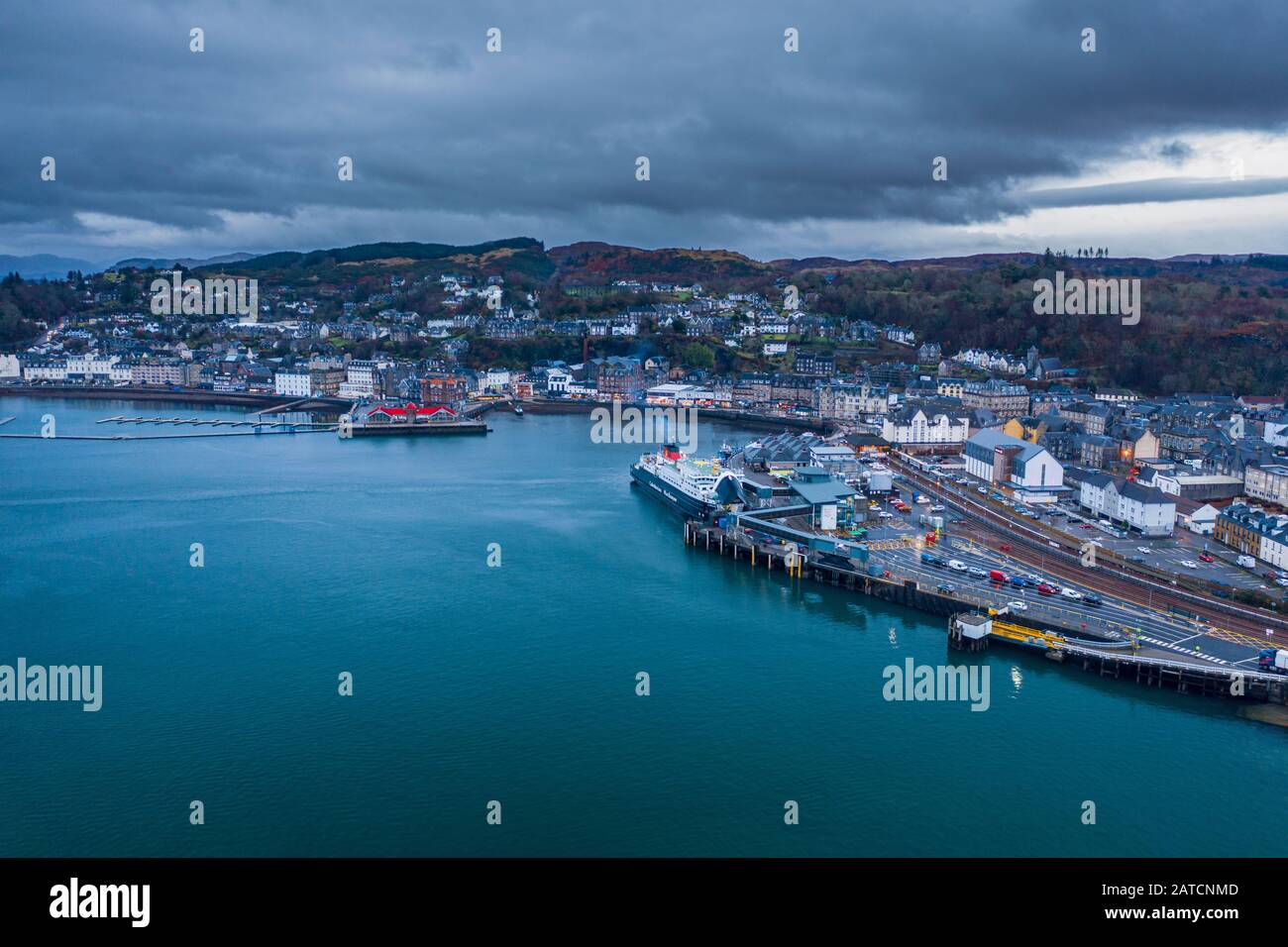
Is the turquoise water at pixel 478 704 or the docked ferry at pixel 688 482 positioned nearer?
the turquoise water at pixel 478 704

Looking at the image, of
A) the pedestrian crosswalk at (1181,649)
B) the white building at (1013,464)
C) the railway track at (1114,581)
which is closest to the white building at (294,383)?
the white building at (1013,464)

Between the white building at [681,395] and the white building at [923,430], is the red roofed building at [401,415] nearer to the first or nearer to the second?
the white building at [681,395]

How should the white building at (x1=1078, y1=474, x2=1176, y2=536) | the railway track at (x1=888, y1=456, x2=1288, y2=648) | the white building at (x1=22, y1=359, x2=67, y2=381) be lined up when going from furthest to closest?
the white building at (x1=22, y1=359, x2=67, y2=381) < the white building at (x1=1078, y1=474, x2=1176, y2=536) < the railway track at (x1=888, y1=456, x2=1288, y2=648)

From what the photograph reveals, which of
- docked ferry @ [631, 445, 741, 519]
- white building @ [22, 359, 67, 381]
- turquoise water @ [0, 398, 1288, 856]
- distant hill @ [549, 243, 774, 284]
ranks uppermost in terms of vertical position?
distant hill @ [549, 243, 774, 284]

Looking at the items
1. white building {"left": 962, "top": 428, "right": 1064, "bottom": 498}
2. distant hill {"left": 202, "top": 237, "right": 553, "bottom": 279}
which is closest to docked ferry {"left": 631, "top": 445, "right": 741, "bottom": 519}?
white building {"left": 962, "top": 428, "right": 1064, "bottom": 498}

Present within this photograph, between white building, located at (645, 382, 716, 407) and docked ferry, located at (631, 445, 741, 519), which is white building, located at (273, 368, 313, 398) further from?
docked ferry, located at (631, 445, 741, 519)
